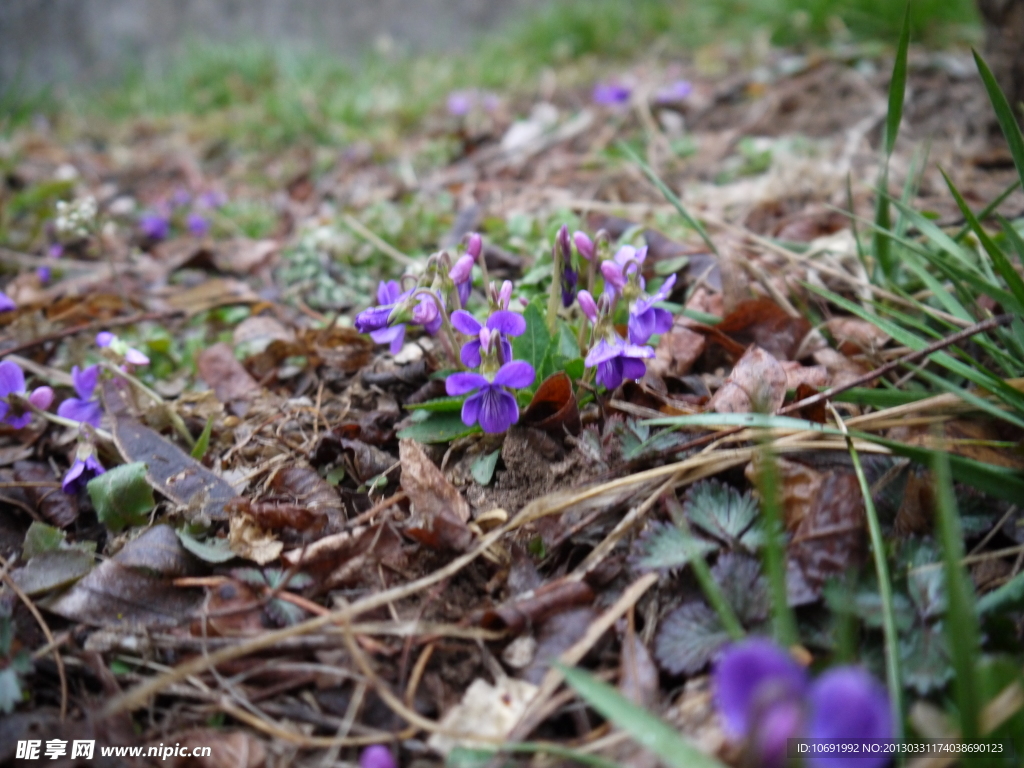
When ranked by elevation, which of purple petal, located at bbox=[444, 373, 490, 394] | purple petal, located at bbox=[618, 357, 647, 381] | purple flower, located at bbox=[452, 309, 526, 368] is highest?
purple flower, located at bbox=[452, 309, 526, 368]

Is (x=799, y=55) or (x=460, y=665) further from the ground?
(x=799, y=55)

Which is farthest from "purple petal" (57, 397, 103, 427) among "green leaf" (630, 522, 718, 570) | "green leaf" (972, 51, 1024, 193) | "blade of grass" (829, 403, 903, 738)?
"green leaf" (972, 51, 1024, 193)

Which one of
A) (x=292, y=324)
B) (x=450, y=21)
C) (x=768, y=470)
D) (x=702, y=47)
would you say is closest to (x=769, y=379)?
(x=768, y=470)

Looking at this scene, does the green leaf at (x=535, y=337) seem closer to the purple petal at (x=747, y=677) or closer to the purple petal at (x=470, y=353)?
the purple petal at (x=470, y=353)

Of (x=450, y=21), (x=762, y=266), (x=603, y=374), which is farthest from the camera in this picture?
(x=450, y=21)

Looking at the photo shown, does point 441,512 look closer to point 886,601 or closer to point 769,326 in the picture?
point 886,601

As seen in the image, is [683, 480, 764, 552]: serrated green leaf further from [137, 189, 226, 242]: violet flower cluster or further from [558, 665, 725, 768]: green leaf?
[137, 189, 226, 242]: violet flower cluster

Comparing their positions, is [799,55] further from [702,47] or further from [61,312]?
[61,312]
